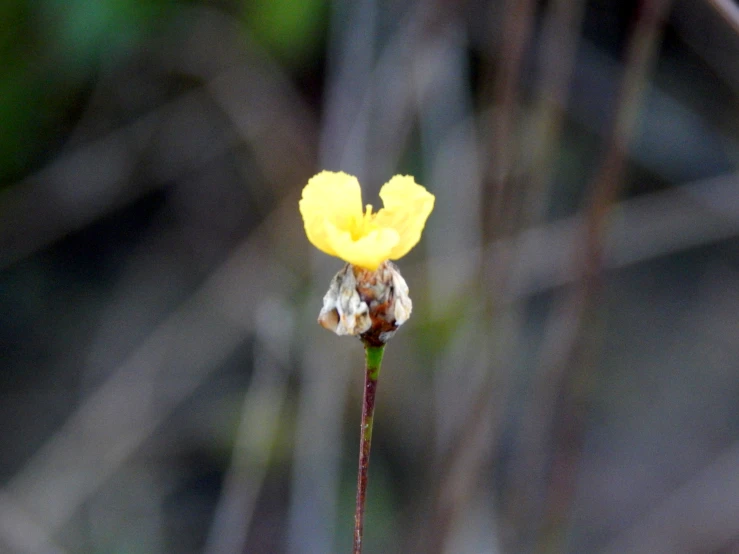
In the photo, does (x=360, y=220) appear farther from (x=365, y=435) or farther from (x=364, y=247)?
(x=365, y=435)

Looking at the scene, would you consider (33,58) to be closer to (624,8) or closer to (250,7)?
(250,7)

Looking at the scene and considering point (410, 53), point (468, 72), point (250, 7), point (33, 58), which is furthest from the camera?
point (468, 72)

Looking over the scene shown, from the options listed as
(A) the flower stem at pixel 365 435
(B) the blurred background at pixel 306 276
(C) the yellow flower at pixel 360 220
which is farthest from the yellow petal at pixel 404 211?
(B) the blurred background at pixel 306 276

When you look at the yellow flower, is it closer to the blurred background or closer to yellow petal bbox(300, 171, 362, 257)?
yellow petal bbox(300, 171, 362, 257)

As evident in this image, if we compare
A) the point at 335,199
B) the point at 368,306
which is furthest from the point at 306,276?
the point at 368,306

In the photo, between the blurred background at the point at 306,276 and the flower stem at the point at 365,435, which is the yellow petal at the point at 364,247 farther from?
the blurred background at the point at 306,276

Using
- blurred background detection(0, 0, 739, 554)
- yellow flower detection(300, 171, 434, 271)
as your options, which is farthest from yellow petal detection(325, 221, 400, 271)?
blurred background detection(0, 0, 739, 554)

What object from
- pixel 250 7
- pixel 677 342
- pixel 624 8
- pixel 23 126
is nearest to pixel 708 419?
pixel 677 342
